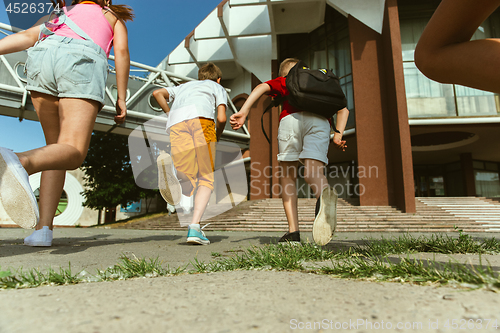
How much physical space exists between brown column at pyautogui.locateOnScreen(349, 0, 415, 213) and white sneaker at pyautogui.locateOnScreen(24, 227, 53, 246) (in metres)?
8.83

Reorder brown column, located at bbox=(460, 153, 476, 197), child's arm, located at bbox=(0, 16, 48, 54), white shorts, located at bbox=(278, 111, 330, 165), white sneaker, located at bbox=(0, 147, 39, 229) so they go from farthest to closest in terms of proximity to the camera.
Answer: brown column, located at bbox=(460, 153, 476, 197)
white shorts, located at bbox=(278, 111, 330, 165)
child's arm, located at bbox=(0, 16, 48, 54)
white sneaker, located at bbox=(0, 147, 39, 229)

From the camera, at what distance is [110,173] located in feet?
49.4

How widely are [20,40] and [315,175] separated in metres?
2.33

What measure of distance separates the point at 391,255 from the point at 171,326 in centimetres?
150

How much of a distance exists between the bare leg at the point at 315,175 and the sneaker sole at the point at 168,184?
4.74 feet

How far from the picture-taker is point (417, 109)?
1065cm

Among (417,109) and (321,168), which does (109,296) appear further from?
(417,109)

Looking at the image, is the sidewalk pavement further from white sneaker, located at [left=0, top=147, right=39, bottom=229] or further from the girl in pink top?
the girl in pink top

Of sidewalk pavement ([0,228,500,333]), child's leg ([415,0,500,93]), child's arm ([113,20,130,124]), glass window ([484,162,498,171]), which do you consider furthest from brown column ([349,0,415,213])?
glass window ([484,162,498,171])

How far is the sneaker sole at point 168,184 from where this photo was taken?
3.05 metres

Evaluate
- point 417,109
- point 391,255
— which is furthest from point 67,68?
point 417,109

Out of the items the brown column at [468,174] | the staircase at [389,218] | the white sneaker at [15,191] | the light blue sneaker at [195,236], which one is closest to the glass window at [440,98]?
the staircase at [389,218]

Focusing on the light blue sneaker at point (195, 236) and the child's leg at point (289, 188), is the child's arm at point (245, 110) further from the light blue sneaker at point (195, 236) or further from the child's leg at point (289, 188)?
the light blue sneaker at point (195, 236)

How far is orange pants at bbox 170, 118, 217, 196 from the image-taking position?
111 inches
